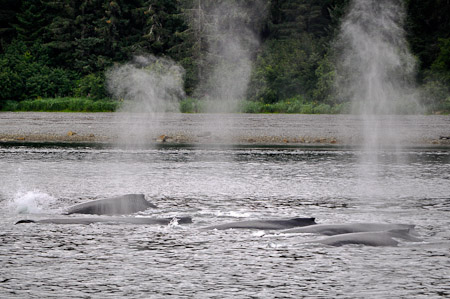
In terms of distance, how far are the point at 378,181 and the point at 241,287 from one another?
48.1 ft

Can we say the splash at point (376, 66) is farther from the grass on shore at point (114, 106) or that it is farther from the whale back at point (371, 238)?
the whale back at point (371, 238)

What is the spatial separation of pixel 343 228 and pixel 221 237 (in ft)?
8.18

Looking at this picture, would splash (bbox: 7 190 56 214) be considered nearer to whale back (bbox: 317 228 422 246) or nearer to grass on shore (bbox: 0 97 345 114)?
whale back (bbox: 317 228 422 246)

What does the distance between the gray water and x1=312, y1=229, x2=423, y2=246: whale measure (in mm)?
272

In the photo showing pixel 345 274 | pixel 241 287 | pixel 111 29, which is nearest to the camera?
pixel 241 287

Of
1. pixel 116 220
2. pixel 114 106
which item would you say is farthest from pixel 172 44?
pixel 116 220

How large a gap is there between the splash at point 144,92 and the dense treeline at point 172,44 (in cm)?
98

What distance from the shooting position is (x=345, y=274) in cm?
1148

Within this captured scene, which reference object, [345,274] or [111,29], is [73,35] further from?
[345,274]

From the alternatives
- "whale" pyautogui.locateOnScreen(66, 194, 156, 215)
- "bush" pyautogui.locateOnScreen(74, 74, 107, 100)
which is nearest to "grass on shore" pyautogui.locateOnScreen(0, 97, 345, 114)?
"bush" pyautogui.locateOnScreen(74, 74, 107, 100)

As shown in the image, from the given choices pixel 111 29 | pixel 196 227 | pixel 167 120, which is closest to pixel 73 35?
pixel 111 29

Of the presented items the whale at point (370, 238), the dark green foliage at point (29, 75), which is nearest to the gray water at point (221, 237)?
the whale at point (370, 238)

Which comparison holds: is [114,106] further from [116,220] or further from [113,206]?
[116,220]

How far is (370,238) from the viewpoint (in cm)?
1366
